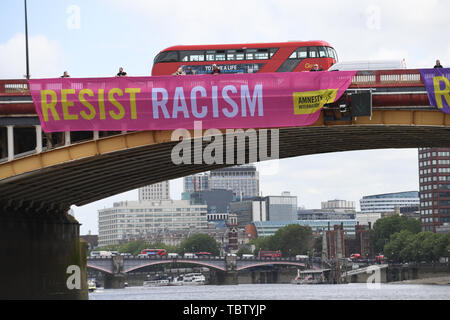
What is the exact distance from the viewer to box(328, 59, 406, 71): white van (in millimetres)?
51281

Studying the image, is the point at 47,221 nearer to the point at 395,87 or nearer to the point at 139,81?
the point at 139,81

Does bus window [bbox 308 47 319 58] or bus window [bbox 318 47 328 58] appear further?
bus window [bbox 318 47 328 58]

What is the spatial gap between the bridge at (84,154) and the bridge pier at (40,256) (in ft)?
0.22

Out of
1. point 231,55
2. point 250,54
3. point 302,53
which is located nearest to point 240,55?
point 231,55

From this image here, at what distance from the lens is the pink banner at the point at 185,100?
49.1 meters

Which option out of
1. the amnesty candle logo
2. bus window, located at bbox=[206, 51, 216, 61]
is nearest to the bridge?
the amnesty candle logo

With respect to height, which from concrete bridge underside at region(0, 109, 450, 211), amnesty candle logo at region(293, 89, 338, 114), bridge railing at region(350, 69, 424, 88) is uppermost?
bridge railing at region(350, 69, 424, 88)

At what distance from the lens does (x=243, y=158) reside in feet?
210

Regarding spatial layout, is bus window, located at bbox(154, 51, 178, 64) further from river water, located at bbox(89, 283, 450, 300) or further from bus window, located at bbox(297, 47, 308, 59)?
river water, located at bbox(89, 283, 450, 300)

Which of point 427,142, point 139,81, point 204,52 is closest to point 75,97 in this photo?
point 139,81

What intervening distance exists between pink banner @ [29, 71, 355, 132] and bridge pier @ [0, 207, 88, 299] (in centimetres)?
1054

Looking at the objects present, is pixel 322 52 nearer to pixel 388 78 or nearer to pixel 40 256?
pixel 388 78

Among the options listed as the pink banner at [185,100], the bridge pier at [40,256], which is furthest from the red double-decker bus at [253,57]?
the bridge pier at [40,256]

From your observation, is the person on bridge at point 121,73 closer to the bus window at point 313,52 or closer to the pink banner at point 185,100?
the pink banner at point 185,100
